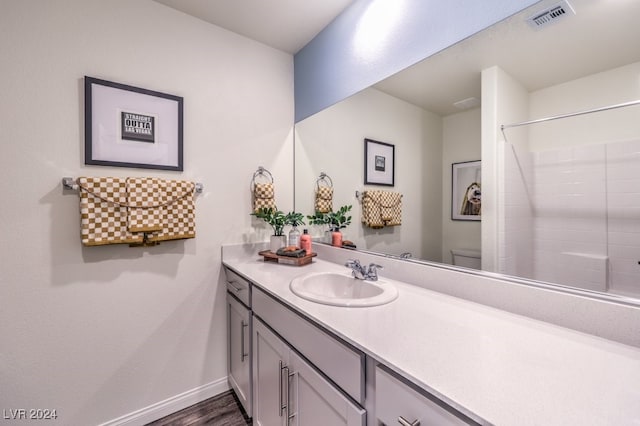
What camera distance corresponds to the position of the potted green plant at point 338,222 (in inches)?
70.2

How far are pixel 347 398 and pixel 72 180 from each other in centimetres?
153

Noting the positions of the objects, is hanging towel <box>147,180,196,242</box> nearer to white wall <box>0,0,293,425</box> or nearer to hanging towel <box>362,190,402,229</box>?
white wall <box>0,0,293,425</box>

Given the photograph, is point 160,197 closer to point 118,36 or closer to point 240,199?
point 240,199

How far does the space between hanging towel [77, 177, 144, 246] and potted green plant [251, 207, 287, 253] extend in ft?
2.29

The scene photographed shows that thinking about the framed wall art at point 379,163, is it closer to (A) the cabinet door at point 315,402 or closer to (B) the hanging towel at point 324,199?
(B) the hanging towel at point 324,199

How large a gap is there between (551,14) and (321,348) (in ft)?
4.26

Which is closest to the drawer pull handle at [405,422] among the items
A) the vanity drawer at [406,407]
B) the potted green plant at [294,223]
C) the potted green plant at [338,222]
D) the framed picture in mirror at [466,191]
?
the vanity drawer at [406,407]

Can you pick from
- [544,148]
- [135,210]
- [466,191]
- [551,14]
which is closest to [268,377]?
[135,210]

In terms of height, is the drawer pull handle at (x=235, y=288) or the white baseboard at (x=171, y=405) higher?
the drawer pull handle at (x=235, y=288)

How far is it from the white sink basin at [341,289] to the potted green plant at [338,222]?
1.27ft

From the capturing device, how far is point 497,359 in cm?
67

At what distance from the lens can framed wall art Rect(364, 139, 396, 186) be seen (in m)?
1.53

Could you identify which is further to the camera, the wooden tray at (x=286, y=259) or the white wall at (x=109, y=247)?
the wooden tray at (x=286, y=259)

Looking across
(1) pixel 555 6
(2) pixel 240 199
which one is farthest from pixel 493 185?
(2) pixel 240 199
